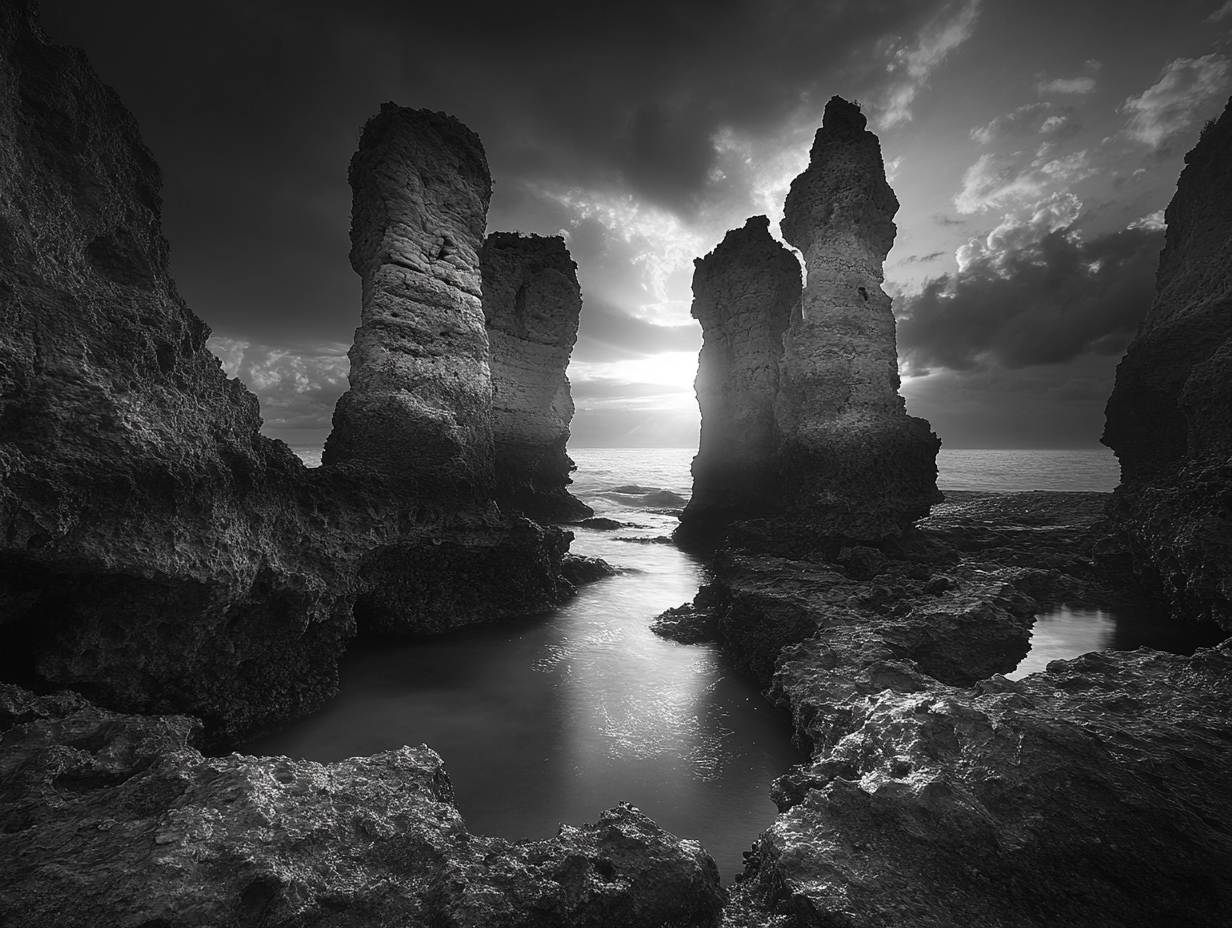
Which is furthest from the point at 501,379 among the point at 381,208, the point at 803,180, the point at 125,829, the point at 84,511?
the point at 125,829

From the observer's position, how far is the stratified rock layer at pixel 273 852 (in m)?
1.66

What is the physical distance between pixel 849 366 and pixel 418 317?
8.77 meters

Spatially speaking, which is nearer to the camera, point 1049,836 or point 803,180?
point 1049,836

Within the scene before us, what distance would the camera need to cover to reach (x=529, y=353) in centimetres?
1750

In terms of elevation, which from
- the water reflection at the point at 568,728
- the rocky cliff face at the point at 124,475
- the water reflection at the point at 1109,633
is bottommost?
the water reflection at the point at 568,728

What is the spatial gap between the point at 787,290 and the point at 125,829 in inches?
630

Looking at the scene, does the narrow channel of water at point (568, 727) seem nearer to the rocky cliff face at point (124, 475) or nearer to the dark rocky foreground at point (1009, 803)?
the rocky cliff face at point (124, 475)

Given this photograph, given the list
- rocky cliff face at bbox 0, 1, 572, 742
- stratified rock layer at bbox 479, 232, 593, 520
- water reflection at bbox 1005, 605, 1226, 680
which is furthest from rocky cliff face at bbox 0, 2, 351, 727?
stratified rock layer at bbox 479, 232, 593, 520

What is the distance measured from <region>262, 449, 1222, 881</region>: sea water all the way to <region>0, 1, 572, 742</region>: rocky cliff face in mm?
899

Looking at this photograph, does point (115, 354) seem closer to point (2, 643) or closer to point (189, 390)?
point (189, 390)

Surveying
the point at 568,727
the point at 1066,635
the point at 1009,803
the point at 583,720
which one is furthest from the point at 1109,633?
the point at 568,727

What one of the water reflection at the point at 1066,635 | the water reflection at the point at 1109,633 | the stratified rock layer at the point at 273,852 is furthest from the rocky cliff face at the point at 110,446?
the water reflection at the point at 1109,633

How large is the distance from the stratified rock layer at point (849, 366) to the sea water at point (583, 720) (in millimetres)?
3470

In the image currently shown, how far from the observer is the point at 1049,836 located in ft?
6.63
